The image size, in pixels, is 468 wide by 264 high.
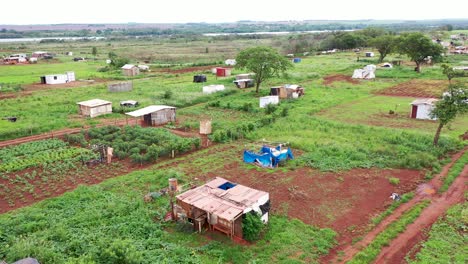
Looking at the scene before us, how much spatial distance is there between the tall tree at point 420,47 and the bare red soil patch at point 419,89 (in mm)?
6397

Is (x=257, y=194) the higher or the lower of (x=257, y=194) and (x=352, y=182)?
the higher

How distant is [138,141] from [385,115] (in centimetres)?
1963

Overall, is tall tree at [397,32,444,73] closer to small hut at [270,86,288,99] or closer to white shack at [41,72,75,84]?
small hut at [270,86,288,99]

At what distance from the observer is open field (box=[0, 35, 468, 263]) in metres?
12.3

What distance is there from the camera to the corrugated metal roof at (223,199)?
1284cm

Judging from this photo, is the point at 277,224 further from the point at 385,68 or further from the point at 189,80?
the point at 385,68

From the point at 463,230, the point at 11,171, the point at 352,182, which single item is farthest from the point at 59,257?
the point at 463,230

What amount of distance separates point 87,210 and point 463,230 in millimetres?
14337

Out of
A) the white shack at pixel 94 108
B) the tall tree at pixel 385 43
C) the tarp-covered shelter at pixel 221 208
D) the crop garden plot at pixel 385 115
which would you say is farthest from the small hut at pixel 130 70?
the tarp-covered shelter at pixel 221 208

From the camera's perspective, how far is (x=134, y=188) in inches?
671

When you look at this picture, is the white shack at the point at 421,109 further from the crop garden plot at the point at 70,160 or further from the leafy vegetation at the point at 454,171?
the crop garden plot at the point at 70,160

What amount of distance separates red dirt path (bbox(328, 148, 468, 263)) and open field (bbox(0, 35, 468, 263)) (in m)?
0.23

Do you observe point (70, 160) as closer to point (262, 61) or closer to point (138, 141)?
point (138, 141)

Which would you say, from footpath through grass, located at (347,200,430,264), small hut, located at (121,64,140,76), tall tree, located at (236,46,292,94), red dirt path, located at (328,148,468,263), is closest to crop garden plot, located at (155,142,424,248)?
red dirt path, located at (328,148,468,263)
